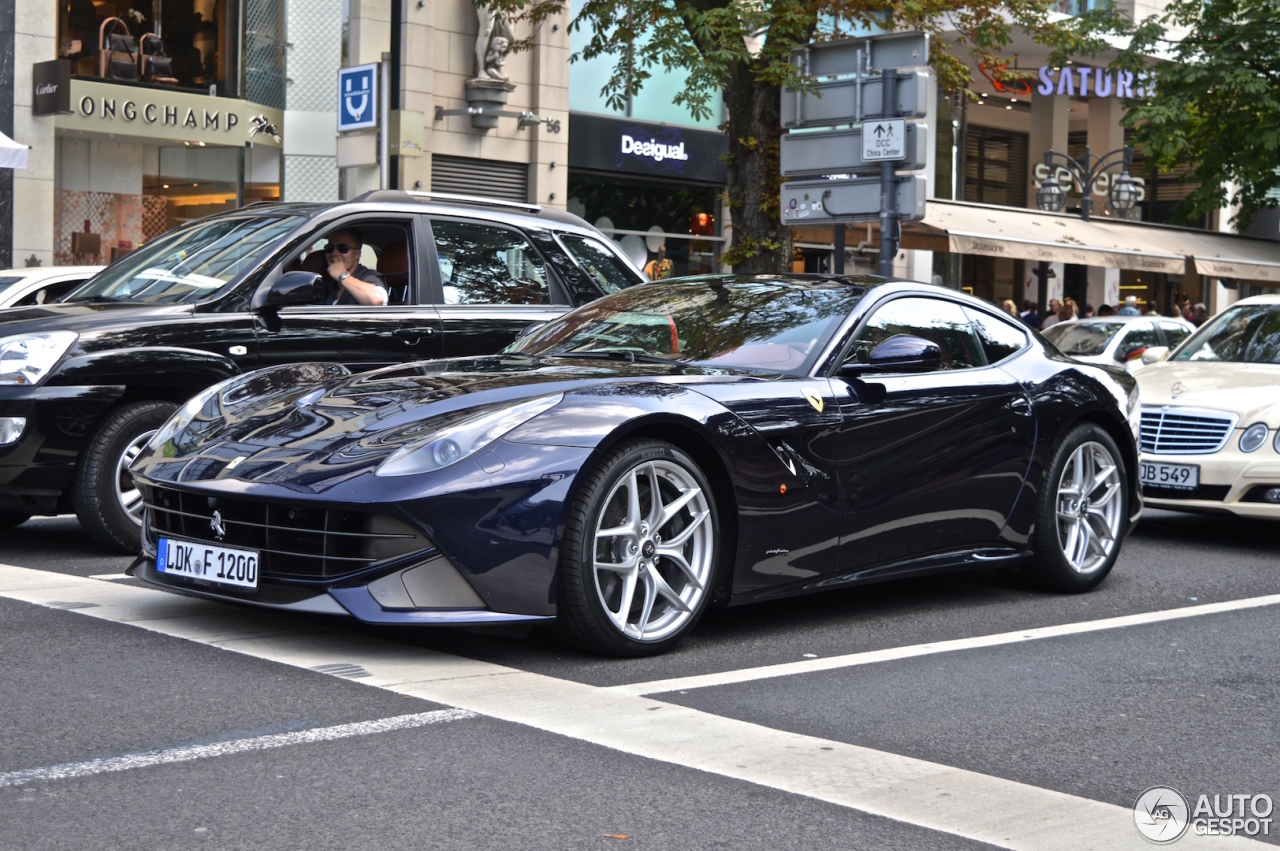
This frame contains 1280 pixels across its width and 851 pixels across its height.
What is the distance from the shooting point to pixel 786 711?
4613 mm

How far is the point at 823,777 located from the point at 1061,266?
1326 inches

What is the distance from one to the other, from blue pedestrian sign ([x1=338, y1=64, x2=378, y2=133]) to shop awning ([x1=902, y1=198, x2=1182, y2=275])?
35.6ft

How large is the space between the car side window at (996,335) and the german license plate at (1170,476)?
7.61 feet

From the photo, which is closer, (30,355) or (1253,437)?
(30,355)

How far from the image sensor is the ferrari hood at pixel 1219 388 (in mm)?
9125

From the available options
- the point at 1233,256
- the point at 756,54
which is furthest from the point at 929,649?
the point at 1233,256

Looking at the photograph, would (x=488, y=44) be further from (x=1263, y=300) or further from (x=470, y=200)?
(x=470, y=200)

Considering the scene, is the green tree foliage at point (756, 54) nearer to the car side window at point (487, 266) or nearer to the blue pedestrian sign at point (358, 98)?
the blue pedestrian sign at point (358, 98)

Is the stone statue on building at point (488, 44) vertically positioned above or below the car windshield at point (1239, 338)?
above

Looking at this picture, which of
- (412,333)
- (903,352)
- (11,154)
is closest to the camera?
(903,352)

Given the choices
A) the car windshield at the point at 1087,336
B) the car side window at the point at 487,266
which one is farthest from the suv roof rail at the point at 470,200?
the car windshield at the point at 1087,336

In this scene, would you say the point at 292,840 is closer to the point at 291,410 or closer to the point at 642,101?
the point at 291,410

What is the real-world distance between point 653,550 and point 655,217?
893 inches

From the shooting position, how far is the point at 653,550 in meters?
5.25
